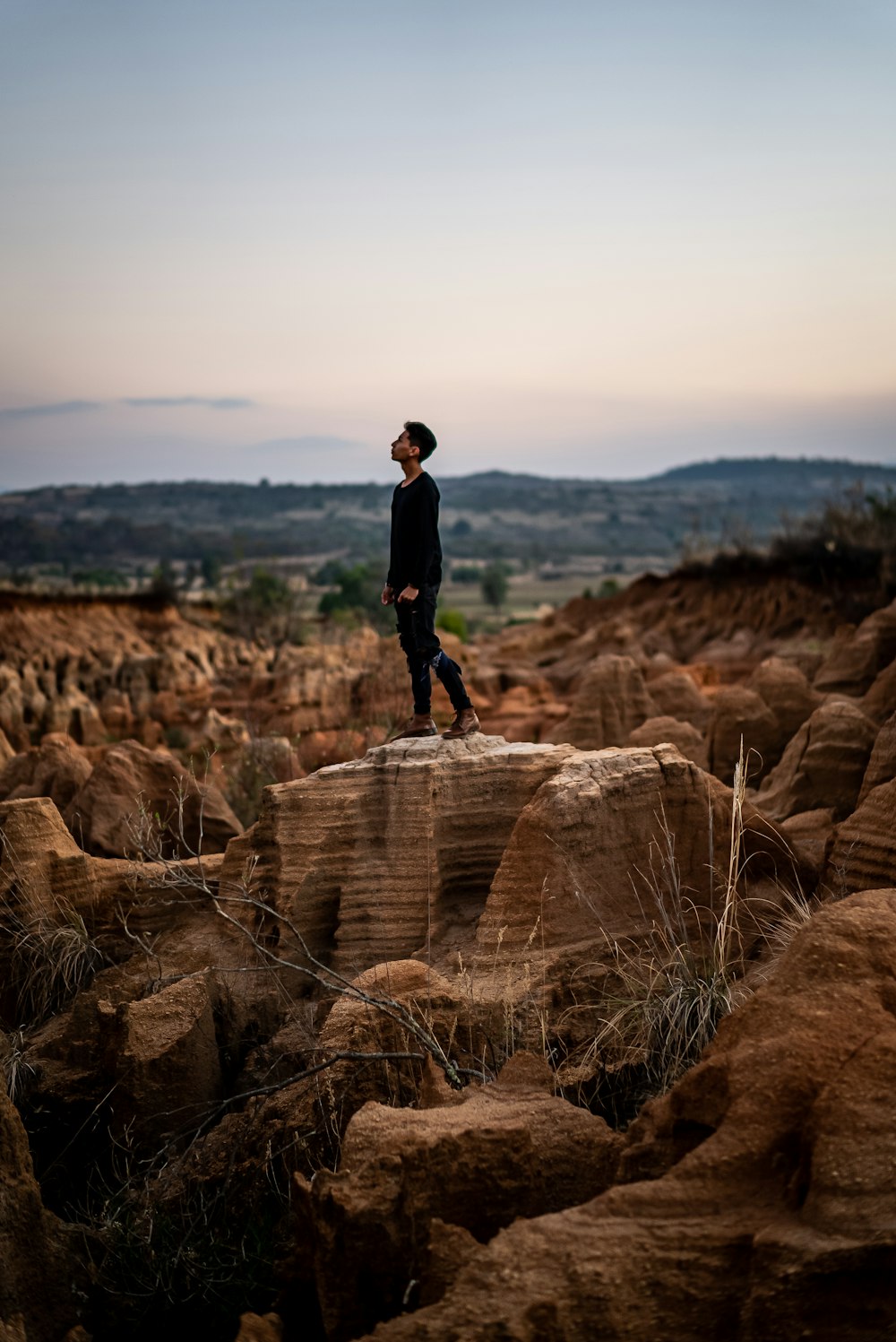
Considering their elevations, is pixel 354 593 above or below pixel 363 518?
below

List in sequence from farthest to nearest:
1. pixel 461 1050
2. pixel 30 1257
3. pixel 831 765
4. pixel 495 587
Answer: pixel 495 587, pixel 831 765, pixel 461 1050, pixel 30 1257

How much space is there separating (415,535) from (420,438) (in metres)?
0.54

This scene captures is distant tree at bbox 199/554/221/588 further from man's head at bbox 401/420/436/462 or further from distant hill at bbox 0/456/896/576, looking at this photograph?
man's head at bbox 401/420/436/462

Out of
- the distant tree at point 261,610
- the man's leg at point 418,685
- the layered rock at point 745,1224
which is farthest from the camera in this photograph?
the distant tree at point 261,610

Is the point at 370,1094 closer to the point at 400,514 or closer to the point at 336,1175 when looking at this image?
the point at 336,1175

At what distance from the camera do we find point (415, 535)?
654cm

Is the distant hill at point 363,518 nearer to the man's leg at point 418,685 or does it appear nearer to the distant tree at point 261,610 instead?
the distant tree at point 261,610

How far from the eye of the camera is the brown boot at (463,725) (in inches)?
254

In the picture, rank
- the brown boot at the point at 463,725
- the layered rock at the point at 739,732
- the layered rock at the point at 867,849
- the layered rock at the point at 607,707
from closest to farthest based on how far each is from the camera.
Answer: the layered rock at the point at 867,849, the brown boot at the point at 463,725, the layered rock at the point at 739,732, the layered rock at the point at 607,707

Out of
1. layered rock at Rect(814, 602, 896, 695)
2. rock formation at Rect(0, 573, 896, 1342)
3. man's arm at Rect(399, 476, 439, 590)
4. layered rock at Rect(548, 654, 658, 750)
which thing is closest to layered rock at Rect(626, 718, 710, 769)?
rock formation at Rect(0, 573, 896, 1342)

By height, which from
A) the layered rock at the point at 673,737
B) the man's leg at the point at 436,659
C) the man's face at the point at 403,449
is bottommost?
the layered rock at the point at 673,737

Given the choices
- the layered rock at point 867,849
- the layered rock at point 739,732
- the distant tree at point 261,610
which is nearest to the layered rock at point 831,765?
the layered rock at point 739,732

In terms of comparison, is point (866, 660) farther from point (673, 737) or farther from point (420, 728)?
point (420, 728)

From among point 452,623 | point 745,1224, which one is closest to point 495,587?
point 452,623
